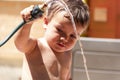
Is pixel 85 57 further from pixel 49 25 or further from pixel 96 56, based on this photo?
pixel 49 25

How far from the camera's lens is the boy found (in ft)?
2.38

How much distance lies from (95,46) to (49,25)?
1.22 ft

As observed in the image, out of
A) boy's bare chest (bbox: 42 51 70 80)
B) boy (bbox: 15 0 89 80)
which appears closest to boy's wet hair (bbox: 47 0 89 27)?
boy (bbox: 15 0 89 80)

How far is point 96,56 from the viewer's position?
1.11 m

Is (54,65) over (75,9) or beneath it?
beneath

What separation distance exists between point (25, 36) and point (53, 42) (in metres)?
0.09

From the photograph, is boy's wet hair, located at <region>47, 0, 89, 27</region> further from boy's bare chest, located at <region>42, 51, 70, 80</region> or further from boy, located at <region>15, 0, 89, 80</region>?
boy's bare chest, located at <region>42, 51, 70, 80</region>

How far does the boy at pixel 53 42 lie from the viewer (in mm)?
724

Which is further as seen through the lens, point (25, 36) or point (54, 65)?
point (54, 65)

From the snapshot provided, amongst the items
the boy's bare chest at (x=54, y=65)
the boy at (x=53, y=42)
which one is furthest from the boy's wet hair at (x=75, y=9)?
the boy's bare chest at (x=54, y=65)

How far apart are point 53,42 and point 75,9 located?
95mm

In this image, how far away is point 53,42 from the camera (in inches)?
29.6

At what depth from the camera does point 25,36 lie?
0.68 meters

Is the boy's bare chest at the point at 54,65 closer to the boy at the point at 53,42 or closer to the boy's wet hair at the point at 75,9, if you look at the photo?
the boy at the point at 53,42
